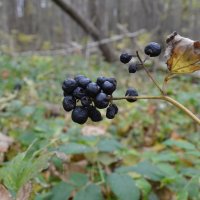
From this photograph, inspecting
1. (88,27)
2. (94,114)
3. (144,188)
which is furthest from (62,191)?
(88,27)

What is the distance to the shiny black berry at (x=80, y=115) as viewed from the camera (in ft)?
3.86

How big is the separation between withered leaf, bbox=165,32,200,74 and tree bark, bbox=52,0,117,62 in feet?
24.2

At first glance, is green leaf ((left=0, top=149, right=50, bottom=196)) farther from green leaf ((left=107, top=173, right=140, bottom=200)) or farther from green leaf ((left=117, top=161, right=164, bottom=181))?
green leaf ((left=117, top=161, right=164, bottom=181))

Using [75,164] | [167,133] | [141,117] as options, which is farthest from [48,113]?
[75,164]

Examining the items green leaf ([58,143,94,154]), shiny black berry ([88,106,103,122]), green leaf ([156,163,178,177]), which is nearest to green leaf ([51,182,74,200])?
green leaf ([58,143,94,154])

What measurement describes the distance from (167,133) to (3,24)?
27.6 meters

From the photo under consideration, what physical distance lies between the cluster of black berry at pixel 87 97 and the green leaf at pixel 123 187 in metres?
0.60

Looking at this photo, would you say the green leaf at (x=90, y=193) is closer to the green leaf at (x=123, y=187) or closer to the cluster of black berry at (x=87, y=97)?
the green leaf at (x=123, y=187)

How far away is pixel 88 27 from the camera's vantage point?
977 cm

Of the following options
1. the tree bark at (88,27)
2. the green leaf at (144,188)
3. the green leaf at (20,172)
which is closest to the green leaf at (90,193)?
the green leaf at (144,188)

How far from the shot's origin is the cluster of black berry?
1.17 m

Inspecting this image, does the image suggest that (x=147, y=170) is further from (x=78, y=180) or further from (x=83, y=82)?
(x=83, y=82)

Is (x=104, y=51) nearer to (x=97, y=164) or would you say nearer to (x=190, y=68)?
(x=97, y=164)

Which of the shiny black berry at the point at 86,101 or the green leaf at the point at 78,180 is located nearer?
the shiny black berry at the point at 86,101
